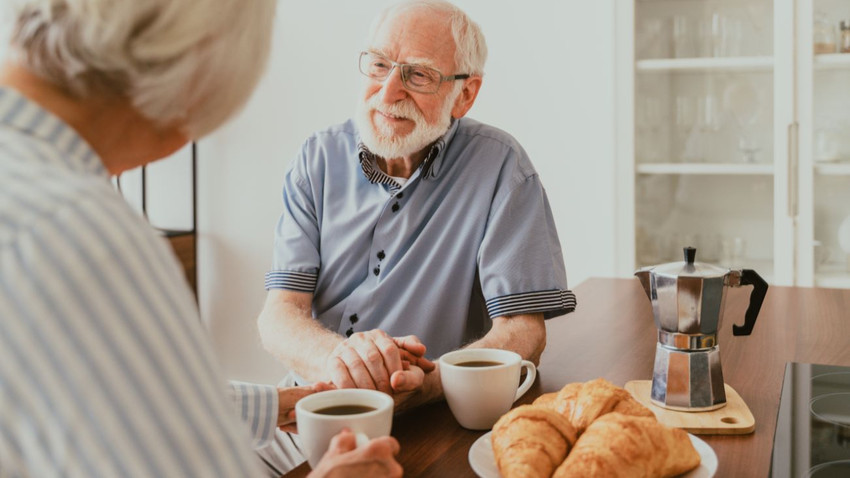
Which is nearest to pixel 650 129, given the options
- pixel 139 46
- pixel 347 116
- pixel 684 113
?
pixel 684 113

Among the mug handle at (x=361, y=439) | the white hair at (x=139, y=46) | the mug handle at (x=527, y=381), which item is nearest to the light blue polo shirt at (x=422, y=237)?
the mug handle at (x=527, y=381)

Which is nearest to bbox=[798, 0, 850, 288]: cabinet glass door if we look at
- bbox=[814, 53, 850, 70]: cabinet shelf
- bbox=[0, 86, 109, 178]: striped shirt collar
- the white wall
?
bbox=[814, 53, 850, 70]: cabinet shelf

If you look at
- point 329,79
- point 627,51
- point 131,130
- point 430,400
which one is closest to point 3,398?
point 131,130

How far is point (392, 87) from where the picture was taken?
1674 mm

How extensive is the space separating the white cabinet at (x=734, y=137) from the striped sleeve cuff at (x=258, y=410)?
2.19 metres

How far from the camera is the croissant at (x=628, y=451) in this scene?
0.85 metres

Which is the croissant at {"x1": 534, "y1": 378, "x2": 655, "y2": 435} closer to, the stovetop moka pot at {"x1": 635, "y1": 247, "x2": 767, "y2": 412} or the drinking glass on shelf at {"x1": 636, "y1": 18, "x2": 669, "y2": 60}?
the stovetop moka pot at {"x1": 635, "y1": 247, "x2": 767, "y2": 412}

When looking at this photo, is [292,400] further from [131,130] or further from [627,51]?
[627,51]

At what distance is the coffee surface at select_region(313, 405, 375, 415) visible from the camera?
956mm

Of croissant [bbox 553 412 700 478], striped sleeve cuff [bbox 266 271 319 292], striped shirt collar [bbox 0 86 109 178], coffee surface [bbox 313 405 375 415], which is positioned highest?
striped shirt collar [bbox 0 86 109 178]

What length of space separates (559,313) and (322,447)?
77 cm

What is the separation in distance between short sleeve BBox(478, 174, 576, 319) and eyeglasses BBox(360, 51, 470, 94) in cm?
27

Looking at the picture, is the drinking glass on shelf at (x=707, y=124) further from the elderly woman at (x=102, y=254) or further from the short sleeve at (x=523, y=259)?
the elderly woman at (x=102, y=254)

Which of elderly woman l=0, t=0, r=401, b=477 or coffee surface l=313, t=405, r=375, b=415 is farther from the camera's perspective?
coffee surface l=313, t=405, r=375, b=415
